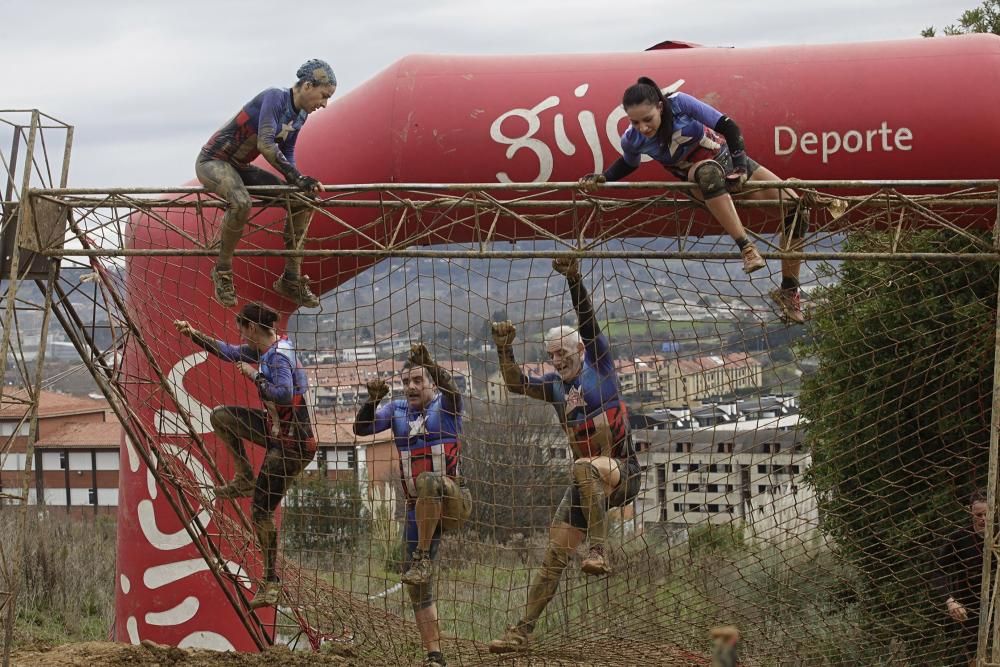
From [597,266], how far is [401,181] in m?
1.31

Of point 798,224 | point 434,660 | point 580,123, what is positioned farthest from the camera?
point 580,123

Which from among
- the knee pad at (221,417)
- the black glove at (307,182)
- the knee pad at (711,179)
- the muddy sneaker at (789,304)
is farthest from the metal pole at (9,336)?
the muddy sneaker at (789,304)

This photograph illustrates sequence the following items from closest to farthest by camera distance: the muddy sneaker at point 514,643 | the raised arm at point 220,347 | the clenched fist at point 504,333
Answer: the clenched fist at point 504,333
the muddy sneaker at point 514,643
the raised arm at point 220,347

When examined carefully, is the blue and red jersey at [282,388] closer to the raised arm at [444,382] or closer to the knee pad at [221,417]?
the knee pad at [221,417]

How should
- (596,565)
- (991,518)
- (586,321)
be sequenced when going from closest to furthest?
(991,518)
(596,565)
(586,321)

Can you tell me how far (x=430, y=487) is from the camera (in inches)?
268

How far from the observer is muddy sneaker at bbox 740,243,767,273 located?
6281mm

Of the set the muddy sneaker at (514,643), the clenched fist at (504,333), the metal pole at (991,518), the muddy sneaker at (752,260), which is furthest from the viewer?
the muddy sneaker at (514,643)

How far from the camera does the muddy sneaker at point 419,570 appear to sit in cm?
679

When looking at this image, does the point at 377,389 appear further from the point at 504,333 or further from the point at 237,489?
the point at 237,489

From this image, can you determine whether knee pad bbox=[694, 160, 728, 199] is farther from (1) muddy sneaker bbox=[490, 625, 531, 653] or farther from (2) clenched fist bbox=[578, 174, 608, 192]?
(1) muddy sneaker bbox=[490, 625, 531, 653]

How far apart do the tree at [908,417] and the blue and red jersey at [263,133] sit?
3.17 meters

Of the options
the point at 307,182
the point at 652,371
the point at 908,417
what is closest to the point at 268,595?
the point at 307,182

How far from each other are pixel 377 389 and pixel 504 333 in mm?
887
